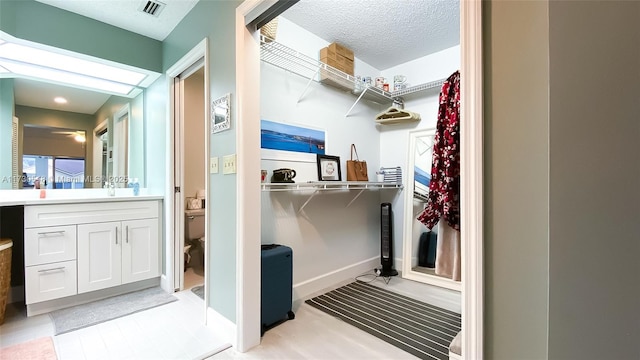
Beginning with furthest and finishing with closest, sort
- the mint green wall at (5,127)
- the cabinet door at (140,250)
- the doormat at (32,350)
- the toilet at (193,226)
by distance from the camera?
1. the toilet at (193,226)
2. the cabinet door at (140,250)
3. the mint green wall at (5,127)
4. the doormat at (32,350)

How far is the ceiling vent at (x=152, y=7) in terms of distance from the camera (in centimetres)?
211

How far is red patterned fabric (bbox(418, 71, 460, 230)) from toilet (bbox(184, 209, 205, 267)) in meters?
2.78

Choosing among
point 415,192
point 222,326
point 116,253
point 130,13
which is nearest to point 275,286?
point 222,326

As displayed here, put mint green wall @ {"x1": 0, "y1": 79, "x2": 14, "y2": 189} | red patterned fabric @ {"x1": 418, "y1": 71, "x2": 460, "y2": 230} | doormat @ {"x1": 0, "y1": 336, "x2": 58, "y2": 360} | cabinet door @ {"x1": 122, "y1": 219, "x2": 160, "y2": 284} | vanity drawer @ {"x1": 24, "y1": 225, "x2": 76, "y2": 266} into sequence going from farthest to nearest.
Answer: cabinet door @ {"x1": 122, "y1": 219, "x2": 160, "y2": 284} → mint green wall @ {"x1": 0, "y1": 79, "x2": 14, "y2": 189} → vanity drawer @ {"x1": 24, "y1": 225, "x2": 76, "y2": 266} → doormat @ {"x1": 0, "y1": 336, "x2": 58, "y2": 360} → red patterned fabric @ {"x1": 418, "y1": 71, "x2": 460, "y2": 230}

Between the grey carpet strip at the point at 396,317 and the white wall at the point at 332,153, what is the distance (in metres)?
0.35

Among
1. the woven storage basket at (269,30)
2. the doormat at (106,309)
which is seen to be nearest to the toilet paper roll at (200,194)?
the doormat at (106,309)

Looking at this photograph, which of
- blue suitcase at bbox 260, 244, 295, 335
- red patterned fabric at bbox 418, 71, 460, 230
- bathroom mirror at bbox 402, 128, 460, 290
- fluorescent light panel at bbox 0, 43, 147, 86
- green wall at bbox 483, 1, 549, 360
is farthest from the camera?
bathroom mirror at bbox 402, 128, 460, 290

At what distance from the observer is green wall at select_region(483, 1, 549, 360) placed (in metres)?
0.69

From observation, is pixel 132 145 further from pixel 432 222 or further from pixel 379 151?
pixel 432 222

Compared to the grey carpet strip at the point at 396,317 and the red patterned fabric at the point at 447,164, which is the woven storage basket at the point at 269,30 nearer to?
the red patterned fabric at the point at 447,164

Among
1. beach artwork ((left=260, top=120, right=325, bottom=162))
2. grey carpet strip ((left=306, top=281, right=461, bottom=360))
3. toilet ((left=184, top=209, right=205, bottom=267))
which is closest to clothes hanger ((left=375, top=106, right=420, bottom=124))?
beach artwork ((left=260, top=120, right=325, bottom=162))

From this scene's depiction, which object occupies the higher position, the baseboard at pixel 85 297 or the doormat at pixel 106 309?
the baseboard at pixel 85 297

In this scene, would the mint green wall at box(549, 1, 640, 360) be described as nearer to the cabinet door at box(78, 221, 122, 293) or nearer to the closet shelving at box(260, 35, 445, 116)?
the closet shelving at box(260, 35, 445, 116)

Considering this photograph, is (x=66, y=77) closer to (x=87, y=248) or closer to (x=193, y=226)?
(x=87, y=248)
